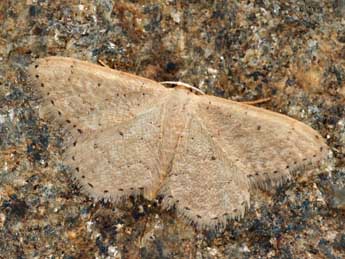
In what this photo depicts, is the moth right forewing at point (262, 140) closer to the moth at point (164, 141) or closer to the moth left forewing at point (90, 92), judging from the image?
the moth at point (164, 141)

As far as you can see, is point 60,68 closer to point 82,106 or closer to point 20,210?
point 82,106

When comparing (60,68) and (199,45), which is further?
(199,45)

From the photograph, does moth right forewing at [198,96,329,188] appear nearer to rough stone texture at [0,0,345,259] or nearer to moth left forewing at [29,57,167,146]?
rough stone texture at [0,0,345,259]

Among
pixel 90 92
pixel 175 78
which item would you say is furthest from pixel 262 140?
pixel 90 92

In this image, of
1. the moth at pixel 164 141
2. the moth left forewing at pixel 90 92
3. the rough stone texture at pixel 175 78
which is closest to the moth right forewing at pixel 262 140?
the moth at pixel 164 141

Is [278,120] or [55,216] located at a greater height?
[278,120]

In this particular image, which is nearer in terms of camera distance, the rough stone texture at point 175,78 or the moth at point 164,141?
the moth at point 164,141

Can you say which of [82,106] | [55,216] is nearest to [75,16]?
[82,106]
